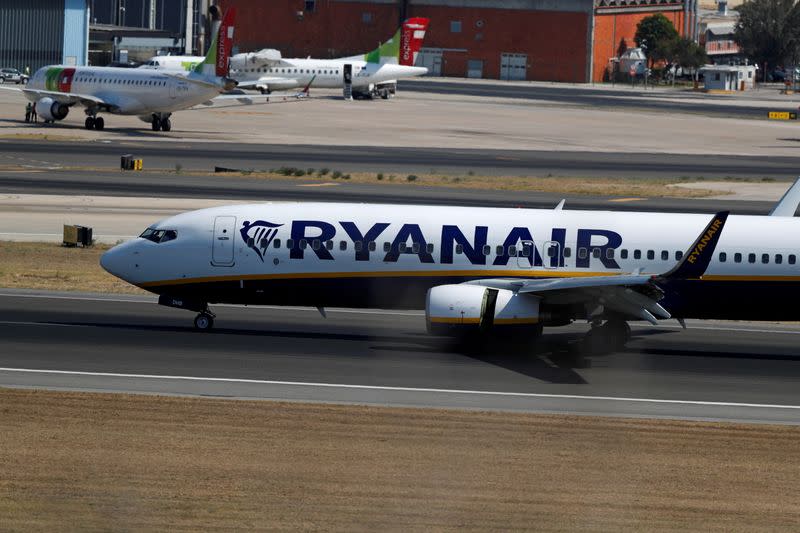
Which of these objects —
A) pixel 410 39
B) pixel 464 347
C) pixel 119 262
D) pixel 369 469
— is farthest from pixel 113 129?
A: pixel 369 469

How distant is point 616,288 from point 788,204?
10378mm

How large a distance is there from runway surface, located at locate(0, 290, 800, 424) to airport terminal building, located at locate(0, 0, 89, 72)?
123 m

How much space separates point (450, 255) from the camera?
120 feet

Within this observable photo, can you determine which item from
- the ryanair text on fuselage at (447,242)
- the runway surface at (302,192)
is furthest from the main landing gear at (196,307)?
the runway surface at (302,192)

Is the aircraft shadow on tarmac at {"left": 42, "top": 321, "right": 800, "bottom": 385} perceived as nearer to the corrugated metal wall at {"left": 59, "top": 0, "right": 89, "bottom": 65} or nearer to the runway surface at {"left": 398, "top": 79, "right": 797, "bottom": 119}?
the runway surface at {"left": 398, "top": 79, "right": 797, "bottom": 119}

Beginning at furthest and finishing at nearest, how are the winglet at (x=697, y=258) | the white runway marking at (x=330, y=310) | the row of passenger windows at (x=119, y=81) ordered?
the row of passenger windows at (x=119, y=81)
the white runway marking at (x=330, y=310)
the winglet at (x=697, y=258)

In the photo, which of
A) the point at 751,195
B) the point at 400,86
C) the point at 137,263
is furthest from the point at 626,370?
the point at 400,86

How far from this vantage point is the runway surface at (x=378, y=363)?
102 feet

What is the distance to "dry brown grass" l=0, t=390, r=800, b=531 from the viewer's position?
70.2ft

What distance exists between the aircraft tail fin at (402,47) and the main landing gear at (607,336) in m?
122

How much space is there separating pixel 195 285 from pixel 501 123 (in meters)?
96.6

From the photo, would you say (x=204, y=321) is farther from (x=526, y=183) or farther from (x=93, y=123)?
(x=93, y=123)

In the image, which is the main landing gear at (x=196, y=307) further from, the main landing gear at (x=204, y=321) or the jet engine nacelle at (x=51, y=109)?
the jet engine nacelle at (x=51, y=109)

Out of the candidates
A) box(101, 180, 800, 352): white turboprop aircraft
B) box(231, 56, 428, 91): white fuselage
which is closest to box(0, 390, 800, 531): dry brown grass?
box(101, 180, 800, 352): white turboprop aircraft
